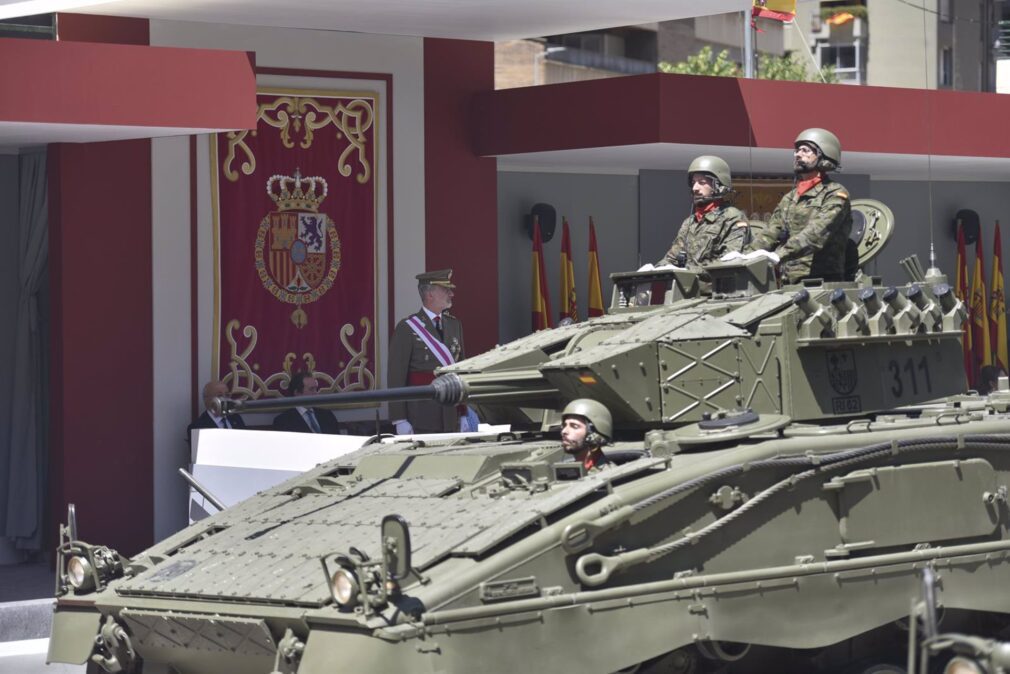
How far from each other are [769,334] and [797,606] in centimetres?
165

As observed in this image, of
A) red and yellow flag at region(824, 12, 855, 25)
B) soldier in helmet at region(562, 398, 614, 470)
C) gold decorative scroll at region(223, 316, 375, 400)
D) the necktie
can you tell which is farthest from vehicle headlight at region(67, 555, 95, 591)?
red and yellow flag at region(824, 12, 855, 25)

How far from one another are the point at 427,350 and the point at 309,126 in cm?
282

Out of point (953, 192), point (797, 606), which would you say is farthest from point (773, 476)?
point (953, 192)

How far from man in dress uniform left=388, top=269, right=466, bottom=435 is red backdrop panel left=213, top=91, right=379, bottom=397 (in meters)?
1.62

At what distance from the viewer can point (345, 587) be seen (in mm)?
8547

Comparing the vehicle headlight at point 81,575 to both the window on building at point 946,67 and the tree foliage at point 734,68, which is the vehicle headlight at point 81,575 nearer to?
the tree foliage at point 734,68

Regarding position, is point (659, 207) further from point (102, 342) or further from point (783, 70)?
point (783, 70)

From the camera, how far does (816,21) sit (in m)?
54.9

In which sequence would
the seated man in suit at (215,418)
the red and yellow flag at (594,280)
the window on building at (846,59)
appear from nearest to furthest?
the seated man in suit at (215,418) → the red and yellow flag at (594,280) → the window on building at (846,59)

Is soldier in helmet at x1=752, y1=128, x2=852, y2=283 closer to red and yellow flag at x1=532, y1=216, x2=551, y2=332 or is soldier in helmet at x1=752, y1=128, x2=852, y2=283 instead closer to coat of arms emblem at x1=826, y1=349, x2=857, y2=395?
coat of arms emblem at x1=826, y1=349, x2=857, y2=395

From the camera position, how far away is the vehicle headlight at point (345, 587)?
851 centimetres

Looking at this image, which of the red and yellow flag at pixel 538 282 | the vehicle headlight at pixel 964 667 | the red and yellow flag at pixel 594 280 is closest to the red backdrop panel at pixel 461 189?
the red and yellow flag at pixel 538 282

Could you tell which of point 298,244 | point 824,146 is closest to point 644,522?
point 824,146

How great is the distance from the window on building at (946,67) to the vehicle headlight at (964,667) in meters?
44.3
